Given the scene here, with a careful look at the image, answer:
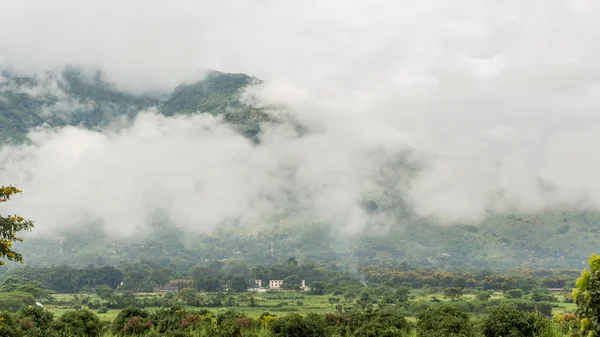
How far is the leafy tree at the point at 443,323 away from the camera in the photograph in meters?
34.1

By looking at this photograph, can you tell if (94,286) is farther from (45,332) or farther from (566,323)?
(566,323)

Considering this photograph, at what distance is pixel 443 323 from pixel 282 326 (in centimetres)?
1196

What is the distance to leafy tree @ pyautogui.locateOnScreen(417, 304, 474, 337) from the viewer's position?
3406cm

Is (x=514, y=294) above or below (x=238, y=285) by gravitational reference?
below

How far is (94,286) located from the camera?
146 m

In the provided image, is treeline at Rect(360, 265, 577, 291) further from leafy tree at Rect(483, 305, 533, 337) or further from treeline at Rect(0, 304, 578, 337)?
leafy tree at Rect(483, 305, 533, 337)

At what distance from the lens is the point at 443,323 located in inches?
1453

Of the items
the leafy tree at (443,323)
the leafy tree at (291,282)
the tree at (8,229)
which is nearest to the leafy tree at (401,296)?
the leafy tree at (291,282)

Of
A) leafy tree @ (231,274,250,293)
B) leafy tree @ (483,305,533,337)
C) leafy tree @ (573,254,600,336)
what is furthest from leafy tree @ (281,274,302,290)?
leafy tree @ (573,254,600,336)

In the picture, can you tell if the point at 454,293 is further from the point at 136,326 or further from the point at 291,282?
the point at 136,326

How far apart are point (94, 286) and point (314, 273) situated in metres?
74.3

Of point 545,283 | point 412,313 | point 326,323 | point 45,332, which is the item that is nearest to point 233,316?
point 326,323

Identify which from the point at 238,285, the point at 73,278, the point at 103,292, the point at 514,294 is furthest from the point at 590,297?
the point at 73,278

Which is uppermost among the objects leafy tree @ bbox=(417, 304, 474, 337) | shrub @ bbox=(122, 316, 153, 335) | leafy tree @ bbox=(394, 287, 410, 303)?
shrub @ bbox=(122, 316, 153, 335)
